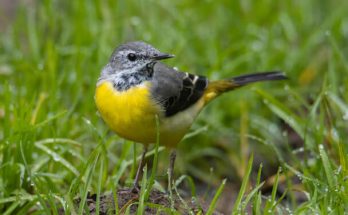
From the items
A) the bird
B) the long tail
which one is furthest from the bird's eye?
the long tail

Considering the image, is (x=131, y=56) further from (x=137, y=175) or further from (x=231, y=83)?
(x=231, y=83)

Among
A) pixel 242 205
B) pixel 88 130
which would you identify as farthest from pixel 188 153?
pixel 242 205

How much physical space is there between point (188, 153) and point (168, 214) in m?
1.99

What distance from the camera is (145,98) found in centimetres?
436

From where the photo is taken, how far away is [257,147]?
20.0 ft

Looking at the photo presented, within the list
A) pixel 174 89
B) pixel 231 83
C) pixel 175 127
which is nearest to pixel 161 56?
pixel 174 89

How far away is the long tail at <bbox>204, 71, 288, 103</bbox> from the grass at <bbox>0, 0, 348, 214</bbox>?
0.55ft

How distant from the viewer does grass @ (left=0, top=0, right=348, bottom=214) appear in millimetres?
4445

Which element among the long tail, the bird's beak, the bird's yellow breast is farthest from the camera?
the long tail

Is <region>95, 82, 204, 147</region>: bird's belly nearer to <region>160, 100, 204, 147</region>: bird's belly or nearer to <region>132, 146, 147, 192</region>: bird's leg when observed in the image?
<region>160, 100, 204, 147</region>: bird's belly

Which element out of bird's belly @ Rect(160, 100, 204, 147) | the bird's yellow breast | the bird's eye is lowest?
bird's belly @ Rect(160, 100, 204, 147)

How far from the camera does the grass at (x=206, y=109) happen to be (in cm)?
445

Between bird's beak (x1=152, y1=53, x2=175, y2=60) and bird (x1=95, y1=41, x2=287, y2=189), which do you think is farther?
bird's beak (x1=152, y1=53, x2=175, y2=60)

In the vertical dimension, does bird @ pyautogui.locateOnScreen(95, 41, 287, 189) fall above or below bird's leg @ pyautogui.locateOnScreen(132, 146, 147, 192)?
above
